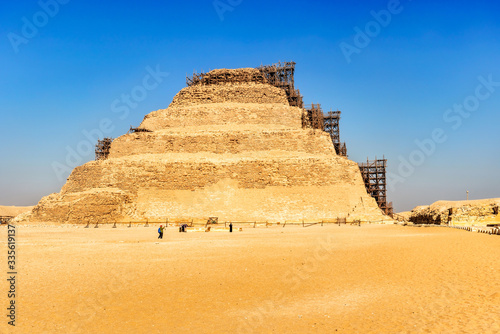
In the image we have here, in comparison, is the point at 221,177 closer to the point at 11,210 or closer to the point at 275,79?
the point at 275,79

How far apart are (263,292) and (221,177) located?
36569mm

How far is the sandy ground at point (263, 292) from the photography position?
23.3 feet

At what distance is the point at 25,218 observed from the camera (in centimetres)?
4628

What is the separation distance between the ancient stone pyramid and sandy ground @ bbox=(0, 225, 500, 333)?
1080 inches

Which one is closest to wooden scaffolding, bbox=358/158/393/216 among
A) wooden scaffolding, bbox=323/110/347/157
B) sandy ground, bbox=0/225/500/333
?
wooden scaffolding, bbox=323/110/347/157

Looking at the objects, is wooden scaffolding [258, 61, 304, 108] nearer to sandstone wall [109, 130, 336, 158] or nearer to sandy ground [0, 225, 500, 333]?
sandstone wall [109, 130, 336, 158]

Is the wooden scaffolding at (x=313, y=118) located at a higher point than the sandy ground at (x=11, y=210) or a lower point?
higher

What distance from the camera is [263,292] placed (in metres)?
9.52

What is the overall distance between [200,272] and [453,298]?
6.62 m

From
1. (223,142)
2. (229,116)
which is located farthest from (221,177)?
(229,116)

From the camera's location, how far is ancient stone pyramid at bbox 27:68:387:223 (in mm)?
42875

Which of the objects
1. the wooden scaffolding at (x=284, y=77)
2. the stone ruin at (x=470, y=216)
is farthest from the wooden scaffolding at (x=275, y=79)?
the stone ruin at (x=470, y=216)

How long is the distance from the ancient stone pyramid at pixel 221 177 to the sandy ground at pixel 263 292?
27.4 m

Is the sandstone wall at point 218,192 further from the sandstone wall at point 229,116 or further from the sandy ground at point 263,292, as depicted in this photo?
the sandy ground at point 263,292
